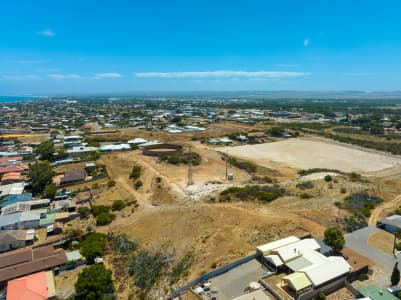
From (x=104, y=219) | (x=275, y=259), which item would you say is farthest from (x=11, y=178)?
(x=275, y=259)

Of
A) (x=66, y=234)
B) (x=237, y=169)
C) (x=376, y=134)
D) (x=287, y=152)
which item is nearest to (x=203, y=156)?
(x=237, y=169)

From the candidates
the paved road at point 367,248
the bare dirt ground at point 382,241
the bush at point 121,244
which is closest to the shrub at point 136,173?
the bush at point 121,244

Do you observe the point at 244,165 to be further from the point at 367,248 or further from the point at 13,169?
the point at 13,169

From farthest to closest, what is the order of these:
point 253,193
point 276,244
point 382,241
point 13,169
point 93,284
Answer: point 13,169
point 253,193
point 382,241
point 276,244
point 93,284

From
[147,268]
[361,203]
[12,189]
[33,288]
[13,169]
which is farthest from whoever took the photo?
[13,169]

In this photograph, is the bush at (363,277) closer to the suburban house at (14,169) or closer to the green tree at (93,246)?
the green tree at (93,246)

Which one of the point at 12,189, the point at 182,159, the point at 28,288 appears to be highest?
the point at 182,159
